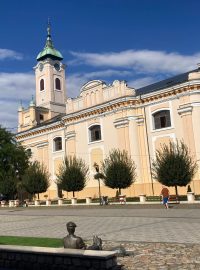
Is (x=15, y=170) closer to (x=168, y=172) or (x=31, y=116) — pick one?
(x=31, y=116)

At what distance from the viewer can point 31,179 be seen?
43.2 m

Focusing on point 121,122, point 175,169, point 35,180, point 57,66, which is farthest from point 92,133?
point 57,66

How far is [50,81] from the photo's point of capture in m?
60.8

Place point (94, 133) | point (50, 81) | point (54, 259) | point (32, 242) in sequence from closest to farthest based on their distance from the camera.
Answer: point (54, 259) → point (32, 242) → point (94, 133) → point (50, 81)

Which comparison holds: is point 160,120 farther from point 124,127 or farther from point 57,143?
point 57,143

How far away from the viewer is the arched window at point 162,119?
37.5 metres

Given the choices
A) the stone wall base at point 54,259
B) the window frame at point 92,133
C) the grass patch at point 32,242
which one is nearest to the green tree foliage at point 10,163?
the window frame at point 92,133

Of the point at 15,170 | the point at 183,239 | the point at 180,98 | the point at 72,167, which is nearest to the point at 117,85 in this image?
the point at 180,98

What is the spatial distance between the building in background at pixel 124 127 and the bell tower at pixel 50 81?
8.99 m

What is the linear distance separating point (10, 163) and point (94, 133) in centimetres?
1170

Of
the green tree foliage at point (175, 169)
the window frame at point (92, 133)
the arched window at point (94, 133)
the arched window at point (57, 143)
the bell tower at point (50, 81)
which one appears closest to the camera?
the green tree foliage at point (175, 169)

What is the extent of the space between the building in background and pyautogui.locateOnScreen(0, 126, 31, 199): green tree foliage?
15.4ft

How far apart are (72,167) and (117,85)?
426 inches

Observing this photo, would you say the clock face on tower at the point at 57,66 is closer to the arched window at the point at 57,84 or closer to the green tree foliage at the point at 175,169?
the arched window at the point at 57,84
